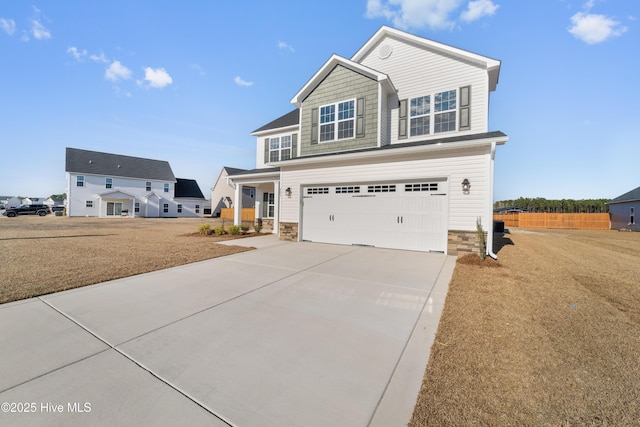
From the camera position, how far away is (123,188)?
3284 cm

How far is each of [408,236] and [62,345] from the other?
338 inches

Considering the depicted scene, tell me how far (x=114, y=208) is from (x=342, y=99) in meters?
34.6

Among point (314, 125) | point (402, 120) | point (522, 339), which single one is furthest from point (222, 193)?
point (522, 339)

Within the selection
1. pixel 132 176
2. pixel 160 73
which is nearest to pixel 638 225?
pixel 160 73

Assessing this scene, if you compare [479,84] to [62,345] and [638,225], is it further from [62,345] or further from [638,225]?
[638,225]

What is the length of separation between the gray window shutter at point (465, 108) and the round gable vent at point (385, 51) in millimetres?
3900

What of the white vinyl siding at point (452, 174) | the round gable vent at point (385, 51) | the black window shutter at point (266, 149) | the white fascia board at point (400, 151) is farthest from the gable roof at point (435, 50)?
the black window shutter at point (266, 149)

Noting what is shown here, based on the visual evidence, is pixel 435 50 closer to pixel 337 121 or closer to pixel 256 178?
pixel 337 121

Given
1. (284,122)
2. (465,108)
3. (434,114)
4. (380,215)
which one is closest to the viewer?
(380,215)

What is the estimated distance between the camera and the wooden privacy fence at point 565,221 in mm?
23031

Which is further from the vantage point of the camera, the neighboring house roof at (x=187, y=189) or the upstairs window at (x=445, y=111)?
the neighboring house roof at (x=187, y=189)

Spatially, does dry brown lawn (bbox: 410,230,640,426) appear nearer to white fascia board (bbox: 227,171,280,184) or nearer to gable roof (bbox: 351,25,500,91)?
gable roof (bbox: 351,25,500,91)

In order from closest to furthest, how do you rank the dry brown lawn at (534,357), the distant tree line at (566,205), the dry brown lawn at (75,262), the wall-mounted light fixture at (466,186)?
the dry brown lawn at (534,357), the dry brown lawn at (75,262), the wall-mounted light fixture at (466,186), the distant tree line at (566,205)

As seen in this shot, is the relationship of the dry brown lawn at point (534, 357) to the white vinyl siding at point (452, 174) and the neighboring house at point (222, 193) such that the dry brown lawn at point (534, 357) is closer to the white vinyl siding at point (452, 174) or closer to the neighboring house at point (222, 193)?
the white vinyl siding at point (452, 174)
